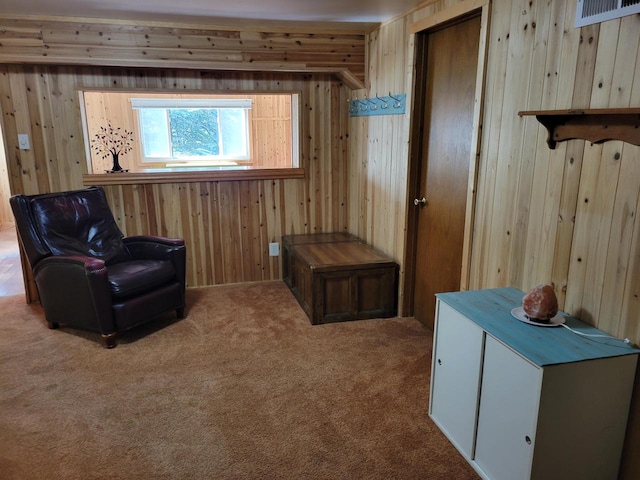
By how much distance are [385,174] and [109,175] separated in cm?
227

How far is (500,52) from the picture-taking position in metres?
2.31

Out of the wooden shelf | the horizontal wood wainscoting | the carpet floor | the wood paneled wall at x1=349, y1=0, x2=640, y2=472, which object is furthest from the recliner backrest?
the wooden shelf

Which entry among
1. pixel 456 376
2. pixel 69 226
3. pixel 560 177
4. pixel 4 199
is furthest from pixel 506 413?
pixel 4 199

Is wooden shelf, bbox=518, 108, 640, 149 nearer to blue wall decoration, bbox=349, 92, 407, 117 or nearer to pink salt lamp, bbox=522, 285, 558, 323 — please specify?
pink salt lamp, bbox=522, 285, 558, 323

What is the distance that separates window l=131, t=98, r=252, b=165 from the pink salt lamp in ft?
22.4

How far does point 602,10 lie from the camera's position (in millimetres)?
1702

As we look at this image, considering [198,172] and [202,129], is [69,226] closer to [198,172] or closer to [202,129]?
[198,172]

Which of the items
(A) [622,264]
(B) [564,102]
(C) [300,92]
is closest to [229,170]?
(C) [300,92]

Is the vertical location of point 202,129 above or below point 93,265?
above

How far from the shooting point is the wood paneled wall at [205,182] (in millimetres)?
3660

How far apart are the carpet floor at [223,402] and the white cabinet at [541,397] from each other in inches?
11.9

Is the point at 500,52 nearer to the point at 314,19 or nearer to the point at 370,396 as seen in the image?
the point at 314,19

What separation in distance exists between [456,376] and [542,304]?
50cm

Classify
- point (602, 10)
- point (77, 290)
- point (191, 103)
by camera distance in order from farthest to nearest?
point (191, 103) → point (77, 290) → point (602, 10)
